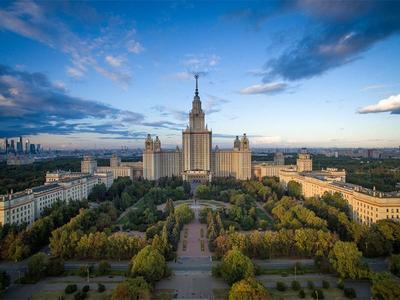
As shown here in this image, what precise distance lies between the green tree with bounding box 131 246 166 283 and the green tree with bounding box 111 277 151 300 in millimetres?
2459

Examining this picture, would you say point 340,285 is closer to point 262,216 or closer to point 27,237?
point 262,216

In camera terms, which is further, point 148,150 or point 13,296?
point 148,150

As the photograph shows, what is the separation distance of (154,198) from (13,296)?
32.5 m

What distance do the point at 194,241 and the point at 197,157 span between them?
49.0 metres

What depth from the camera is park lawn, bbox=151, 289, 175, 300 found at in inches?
849

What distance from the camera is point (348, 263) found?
2356 centimetres

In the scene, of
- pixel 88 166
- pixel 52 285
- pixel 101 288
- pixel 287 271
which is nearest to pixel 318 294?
pixel 287 271

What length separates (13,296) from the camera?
21.8 metres

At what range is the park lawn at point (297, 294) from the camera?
21.4 m

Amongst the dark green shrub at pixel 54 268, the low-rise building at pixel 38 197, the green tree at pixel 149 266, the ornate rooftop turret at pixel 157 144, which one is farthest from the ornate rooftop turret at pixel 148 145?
the green tree at pixel 149 266

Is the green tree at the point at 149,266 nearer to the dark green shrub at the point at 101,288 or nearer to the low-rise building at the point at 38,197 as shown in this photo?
the dark green shrub at the point at 101,288

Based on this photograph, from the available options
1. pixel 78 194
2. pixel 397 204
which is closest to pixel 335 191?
pixel 397 204

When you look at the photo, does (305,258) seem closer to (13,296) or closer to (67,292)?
(67,292)

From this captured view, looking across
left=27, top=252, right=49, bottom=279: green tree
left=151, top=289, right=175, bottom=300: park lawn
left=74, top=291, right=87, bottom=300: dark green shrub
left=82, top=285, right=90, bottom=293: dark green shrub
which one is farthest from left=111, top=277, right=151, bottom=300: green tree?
left=27, top=252, right=49, bottom=279: green tree
